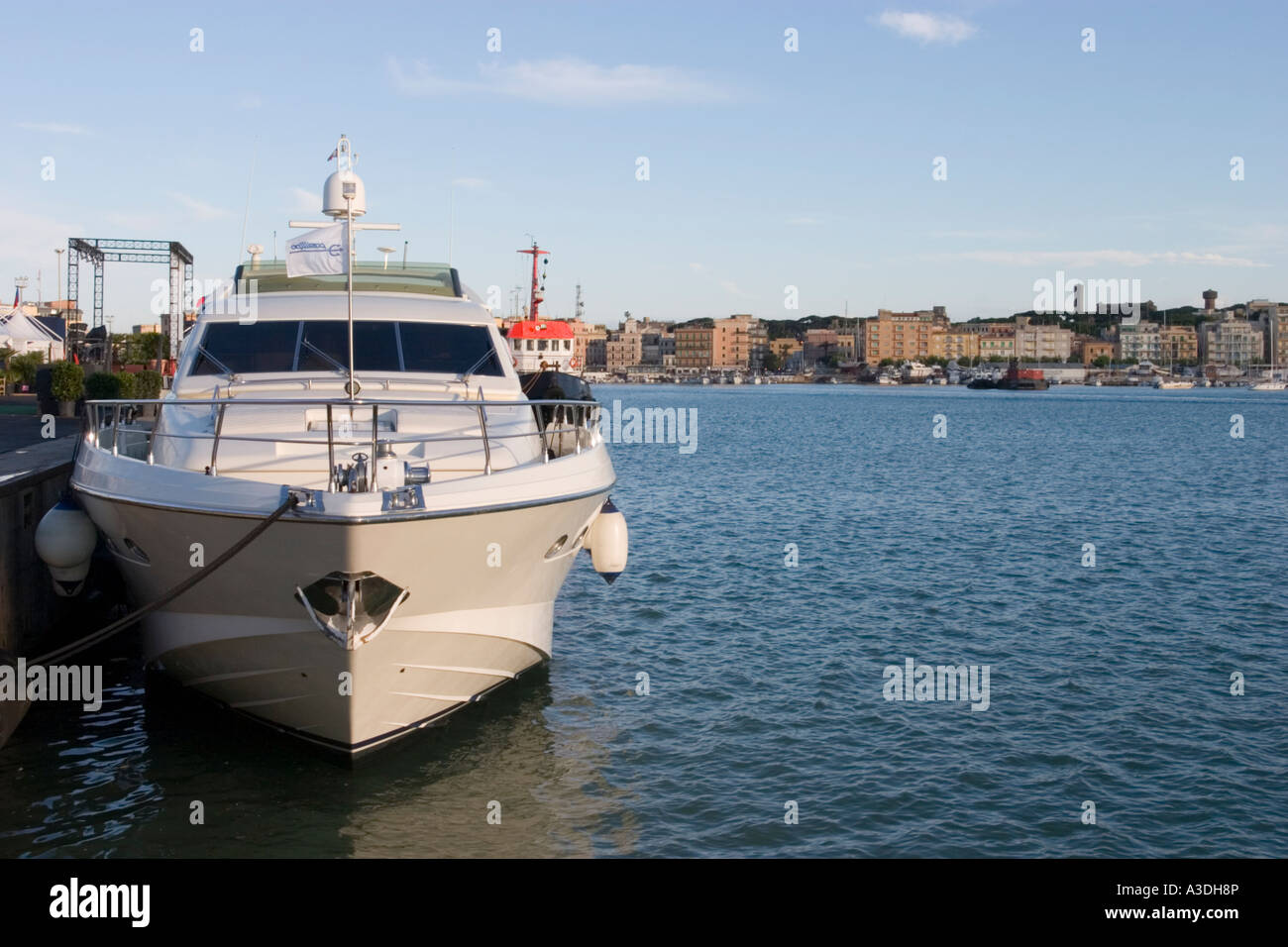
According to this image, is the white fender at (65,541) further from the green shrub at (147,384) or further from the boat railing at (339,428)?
the green shrub at (147,384)

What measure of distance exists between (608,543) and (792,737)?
2772 millimetres

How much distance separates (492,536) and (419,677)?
1.46 meters

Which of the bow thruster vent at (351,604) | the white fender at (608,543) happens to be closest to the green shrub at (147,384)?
the white fender at (608,543)

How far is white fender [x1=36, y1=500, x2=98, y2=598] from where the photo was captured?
1138cm

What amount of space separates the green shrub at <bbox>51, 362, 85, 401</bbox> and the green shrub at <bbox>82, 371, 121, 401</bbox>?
741mm

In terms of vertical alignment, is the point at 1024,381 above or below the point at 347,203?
above

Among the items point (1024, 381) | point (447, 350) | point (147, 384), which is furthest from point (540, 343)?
point (1024, 381)

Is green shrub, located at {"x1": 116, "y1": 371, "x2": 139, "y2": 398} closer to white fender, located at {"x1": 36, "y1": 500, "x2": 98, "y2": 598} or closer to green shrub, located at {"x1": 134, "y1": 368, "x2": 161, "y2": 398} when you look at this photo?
green shrub, located at {"x1": 134, "y1": 368, "x2": 161, "y2": 398}

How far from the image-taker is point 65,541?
11.4 metres

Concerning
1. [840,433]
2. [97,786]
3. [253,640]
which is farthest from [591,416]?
[840,433]

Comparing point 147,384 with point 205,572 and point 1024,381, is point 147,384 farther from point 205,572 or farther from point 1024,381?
→ point 1024,381

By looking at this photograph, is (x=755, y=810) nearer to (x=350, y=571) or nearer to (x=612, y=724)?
(x=612, y=724)

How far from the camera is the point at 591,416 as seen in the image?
44.0ft

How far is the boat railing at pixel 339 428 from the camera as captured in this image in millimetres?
9445
